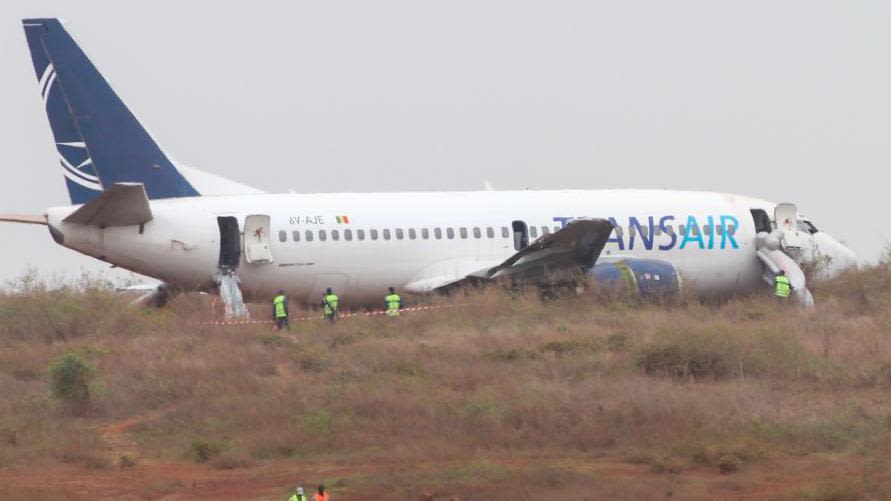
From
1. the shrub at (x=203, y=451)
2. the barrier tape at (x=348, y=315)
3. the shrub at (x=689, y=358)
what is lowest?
the shrub at (x=203, y=451)

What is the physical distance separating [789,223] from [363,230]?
11727 mm

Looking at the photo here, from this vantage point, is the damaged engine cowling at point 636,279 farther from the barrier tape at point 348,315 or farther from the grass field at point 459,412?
the barrier tape at point 348,315

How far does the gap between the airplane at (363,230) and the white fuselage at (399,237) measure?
0.12ft

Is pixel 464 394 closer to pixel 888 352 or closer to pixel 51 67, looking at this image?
pixel 888 352

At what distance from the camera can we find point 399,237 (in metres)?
37.6

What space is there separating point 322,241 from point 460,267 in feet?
12.5

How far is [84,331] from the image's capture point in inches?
1350

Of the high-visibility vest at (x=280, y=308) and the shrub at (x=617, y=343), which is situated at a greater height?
the high-visibility vest at (x=280, y=308)

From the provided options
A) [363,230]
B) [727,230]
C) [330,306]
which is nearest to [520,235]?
[363,230]

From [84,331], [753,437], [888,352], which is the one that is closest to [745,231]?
[888,352]

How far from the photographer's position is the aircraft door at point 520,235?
39.3m

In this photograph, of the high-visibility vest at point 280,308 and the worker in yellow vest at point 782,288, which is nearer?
the high-visibility vest at point 280,308

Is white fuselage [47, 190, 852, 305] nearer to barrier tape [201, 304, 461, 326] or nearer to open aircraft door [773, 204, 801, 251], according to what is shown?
barrier tape [201, 304, 461, 326]

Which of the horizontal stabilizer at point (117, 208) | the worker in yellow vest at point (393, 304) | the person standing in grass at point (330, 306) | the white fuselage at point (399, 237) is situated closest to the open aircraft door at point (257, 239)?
the white fuselage at point (399, 237)
